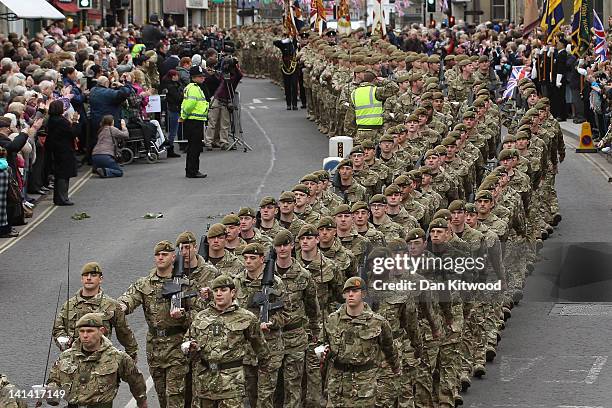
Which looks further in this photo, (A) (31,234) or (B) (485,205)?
(A) (31,234)

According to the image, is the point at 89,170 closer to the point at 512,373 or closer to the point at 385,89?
the point at 385,89

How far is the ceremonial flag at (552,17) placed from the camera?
117ft

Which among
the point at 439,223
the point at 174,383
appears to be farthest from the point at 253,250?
the point at 439,223

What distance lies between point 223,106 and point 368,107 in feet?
23.4

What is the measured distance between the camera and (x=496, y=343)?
674 inches

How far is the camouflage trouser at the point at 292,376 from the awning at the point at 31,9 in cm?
2094

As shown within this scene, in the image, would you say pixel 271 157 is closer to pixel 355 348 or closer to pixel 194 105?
pixel 194 105

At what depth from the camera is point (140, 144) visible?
100ft

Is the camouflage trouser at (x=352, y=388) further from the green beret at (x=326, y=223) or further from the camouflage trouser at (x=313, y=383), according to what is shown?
the green beret at (x=326, y=223)

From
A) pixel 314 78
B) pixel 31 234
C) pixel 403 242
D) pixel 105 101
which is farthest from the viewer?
pixel 314 78

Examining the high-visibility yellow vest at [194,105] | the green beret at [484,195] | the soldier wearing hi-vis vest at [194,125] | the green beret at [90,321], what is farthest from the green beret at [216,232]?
the high-visibility yellow vest at [194,105]

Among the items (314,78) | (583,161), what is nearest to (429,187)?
(583,161)

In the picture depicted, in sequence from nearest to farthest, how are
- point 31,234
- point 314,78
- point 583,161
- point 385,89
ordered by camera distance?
point 31,234, point 385,89, point 583,161, point 314,78

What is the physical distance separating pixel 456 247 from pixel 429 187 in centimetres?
328
